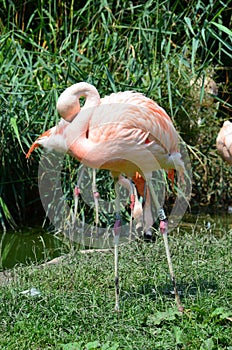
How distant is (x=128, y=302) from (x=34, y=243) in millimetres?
2280

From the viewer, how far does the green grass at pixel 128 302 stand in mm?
3064

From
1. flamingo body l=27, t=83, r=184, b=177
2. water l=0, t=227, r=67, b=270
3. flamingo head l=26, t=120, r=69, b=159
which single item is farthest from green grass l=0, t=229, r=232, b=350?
flamingo head l=26, t=120, r=69, b=159

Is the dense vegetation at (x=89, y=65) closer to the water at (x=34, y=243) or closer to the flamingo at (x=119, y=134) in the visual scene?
the water at (x=34, y=243)

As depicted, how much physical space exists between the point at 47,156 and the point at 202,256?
2.21 m

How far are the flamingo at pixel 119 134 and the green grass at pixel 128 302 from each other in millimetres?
176

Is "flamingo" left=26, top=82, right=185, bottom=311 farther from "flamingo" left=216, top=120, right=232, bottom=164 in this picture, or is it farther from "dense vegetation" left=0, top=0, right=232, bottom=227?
"dense vegetation" left=0, top=0, right=232, bottom=227

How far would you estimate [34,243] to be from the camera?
576 cm

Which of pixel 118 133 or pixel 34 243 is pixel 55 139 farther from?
pixel 118 133

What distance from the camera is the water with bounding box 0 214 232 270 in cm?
525

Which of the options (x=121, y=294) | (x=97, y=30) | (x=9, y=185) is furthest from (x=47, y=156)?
(x=121, y=294)

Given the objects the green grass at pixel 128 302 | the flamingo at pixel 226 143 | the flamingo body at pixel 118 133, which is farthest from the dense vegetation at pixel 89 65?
the flamingo body at pixel 118 133

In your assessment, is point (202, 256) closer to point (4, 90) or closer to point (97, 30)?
point (4, 90)

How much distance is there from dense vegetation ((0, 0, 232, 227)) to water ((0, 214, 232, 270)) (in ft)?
0.75

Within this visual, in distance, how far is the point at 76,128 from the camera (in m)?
3.62
